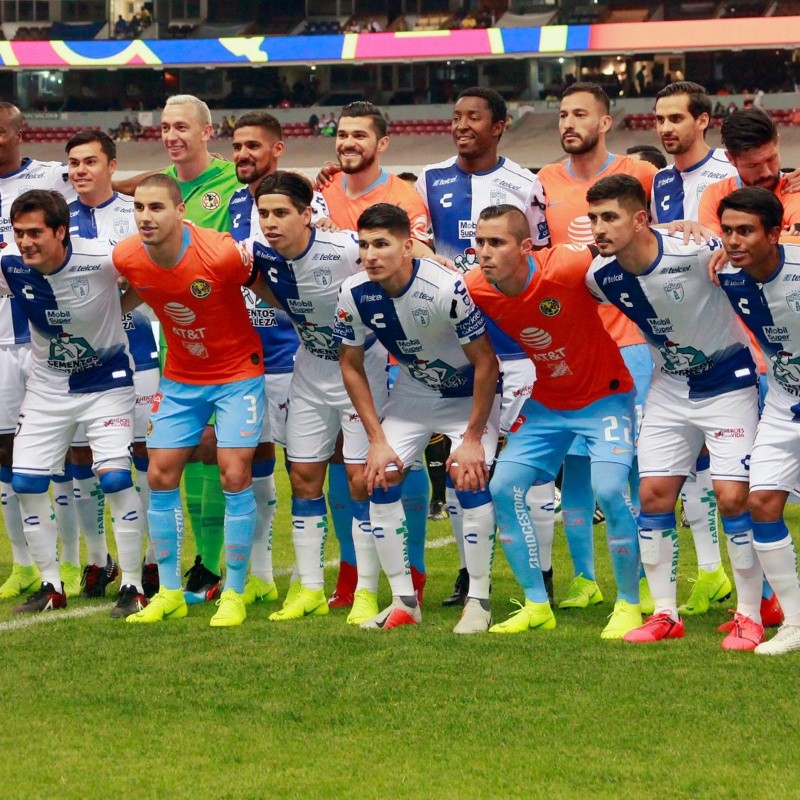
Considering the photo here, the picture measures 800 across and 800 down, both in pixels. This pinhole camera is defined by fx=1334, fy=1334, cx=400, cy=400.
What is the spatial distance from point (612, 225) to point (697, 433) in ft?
3.51

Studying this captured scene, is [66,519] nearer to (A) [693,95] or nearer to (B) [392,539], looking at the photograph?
(B) [392,539]

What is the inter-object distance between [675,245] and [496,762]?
8.74 feet

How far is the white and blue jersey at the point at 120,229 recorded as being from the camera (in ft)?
26.0

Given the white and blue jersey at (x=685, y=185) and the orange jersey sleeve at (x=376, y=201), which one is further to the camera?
the orange jersey sleeve at (x=376, y=201)

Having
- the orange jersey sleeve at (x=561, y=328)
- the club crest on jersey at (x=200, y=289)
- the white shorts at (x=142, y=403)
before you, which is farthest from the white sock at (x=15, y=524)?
the orange jersey sleeve at (x=561, y=328)

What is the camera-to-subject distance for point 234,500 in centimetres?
693

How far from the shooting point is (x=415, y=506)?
23.3ft

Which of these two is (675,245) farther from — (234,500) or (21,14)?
(21,14)

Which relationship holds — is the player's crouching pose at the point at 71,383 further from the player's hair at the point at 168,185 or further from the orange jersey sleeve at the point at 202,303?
the player's hair at the point at 168,185

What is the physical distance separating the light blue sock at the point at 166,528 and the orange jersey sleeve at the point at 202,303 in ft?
2.06

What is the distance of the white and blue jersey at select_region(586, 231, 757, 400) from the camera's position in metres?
6.07

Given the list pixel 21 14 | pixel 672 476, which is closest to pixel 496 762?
pixel 672 476

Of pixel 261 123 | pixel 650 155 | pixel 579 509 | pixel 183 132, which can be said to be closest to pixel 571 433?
pixel 579 509

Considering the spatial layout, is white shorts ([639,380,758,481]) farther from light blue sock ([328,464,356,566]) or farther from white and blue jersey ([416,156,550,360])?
light blue sock ([328,464,356,566])
